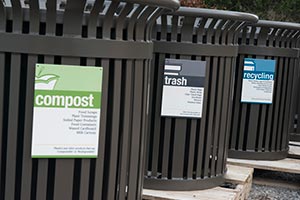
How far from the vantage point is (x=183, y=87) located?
3.24m

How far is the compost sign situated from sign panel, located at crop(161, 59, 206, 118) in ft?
3.30

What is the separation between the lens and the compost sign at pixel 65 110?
7.23 ft

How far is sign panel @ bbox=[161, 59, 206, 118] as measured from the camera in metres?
3.24

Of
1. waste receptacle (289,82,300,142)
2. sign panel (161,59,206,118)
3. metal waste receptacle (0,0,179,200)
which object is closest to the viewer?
metal waste receptacle (0,0,179,200)

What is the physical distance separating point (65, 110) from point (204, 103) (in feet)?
4.41

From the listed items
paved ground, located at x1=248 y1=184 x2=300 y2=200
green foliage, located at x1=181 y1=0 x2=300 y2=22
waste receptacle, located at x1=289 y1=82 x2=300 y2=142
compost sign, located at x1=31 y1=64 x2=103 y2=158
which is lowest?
paved ground, located at x1=248 y1=184 x2=300 y2=200

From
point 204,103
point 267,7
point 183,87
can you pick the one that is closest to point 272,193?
point 204,103

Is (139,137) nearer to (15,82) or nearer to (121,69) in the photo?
(121,69)

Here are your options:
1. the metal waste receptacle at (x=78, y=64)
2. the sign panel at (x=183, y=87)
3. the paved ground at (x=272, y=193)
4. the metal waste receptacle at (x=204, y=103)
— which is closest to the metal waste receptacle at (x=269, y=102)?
the paved ground at (x=272, y=193)

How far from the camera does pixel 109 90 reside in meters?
2.37

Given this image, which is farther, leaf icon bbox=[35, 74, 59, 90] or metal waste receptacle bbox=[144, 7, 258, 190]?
metal waste receptacle bbox=[144, 7, 258, 190]

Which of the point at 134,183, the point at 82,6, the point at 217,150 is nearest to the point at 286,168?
the point at 217,150

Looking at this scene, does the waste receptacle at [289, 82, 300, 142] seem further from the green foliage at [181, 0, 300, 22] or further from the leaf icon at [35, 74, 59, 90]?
the green foliage at [181, 0, 300, 22]

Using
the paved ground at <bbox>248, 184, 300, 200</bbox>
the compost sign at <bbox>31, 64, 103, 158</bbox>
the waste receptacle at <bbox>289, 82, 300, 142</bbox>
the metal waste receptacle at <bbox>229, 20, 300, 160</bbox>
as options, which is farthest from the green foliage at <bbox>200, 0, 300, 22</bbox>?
the compost sign at <bbox>31, 64, 103, 158</bbox>
